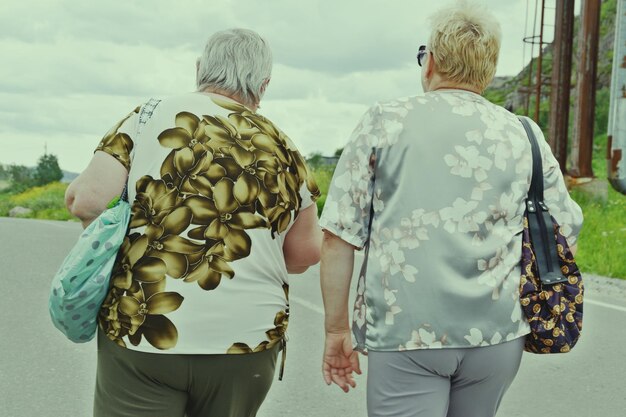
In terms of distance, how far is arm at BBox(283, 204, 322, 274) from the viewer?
276 cm

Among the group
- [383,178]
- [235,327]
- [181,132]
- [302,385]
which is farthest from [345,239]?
[302,385]

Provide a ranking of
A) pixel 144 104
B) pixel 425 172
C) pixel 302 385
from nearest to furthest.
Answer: pixel 425 172
pixel 144 104
pixel 302 385

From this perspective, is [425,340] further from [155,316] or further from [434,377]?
[155,316]

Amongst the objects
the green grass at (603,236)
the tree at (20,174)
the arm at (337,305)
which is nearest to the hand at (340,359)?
the arm at (337,305)

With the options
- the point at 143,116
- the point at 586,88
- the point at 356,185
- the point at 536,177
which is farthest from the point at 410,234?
the point at 586,88

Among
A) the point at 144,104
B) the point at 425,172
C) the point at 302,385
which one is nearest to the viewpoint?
the point at 425,172

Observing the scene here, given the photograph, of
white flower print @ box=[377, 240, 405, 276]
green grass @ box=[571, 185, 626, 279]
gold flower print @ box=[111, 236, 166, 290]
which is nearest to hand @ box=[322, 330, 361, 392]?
white flower print @ box=[377, 240, 405, 276]

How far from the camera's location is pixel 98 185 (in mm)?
2611

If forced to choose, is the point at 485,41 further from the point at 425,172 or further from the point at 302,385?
the point at 302,385

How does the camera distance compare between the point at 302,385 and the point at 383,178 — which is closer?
the point at 383,178

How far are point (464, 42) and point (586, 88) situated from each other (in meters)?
17.6

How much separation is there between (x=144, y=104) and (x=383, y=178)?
2.47 feet

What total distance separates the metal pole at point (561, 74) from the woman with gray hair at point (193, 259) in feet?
63.5

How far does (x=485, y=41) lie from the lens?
2525 mm
